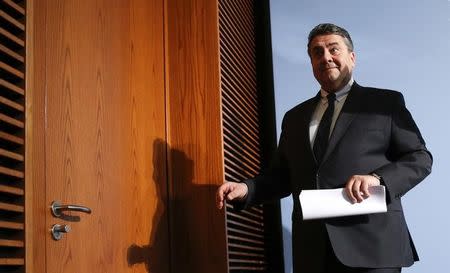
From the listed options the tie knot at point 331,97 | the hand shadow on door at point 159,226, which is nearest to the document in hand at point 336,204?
the tie knot at point 331,97

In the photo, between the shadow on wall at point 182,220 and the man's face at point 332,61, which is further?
the shadow on wall at point 182,220

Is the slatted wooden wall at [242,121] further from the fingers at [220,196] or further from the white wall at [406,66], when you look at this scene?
the fingers at [220,196]

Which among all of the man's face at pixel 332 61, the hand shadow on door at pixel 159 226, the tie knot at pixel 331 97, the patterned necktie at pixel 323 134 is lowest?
the hand shadow on door at pixel 159 226

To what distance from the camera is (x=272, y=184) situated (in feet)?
8.70

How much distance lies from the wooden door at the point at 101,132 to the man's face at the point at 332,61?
738 mm

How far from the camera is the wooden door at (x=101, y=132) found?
2018 mm

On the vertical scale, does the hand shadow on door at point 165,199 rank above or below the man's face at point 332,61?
below

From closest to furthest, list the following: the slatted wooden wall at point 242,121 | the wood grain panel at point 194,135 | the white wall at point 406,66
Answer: the wood grain panel at point 194,135
the slatted wooden wall at point 242,121
the white wall at point 406,66

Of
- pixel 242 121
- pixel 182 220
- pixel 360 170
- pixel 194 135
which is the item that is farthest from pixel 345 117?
pixel 242 121

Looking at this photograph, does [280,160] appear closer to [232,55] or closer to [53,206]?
[232,55]

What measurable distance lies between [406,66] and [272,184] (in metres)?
1.26

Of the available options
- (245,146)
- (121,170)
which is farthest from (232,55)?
(121,170)

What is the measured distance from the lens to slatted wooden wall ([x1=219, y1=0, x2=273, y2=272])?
303cm

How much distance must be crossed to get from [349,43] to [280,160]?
22.7 inches
